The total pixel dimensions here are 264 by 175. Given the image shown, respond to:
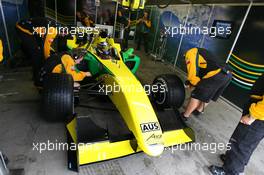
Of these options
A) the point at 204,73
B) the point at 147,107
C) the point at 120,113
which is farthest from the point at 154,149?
the point at 204,73

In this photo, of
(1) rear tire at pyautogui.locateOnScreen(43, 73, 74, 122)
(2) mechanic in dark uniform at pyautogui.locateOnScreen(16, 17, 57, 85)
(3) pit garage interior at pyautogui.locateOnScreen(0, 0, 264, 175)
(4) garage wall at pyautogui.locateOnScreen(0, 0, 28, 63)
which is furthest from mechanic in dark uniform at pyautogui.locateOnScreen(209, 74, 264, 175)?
(4) garage wall at pyautogui.locateOnScreen(0, 0, 28, 63)

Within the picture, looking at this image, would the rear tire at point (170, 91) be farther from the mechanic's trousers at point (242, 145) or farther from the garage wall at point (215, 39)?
the mechanic's trousers at point (242, 145)

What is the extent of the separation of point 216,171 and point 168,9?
6.03 meters

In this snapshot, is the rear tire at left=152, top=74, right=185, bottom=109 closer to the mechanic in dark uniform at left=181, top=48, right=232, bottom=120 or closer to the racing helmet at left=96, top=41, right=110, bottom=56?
the mechanic in dark uniform at left=181, top=48, right=232, bottom=120

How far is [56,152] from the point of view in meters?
1.93

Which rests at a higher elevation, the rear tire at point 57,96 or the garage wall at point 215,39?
the garage wall at point 215,39

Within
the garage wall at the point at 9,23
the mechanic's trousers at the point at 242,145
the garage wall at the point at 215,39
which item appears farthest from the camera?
the garage wall at the point at 9,23

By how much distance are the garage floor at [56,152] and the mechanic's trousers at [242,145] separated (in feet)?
0.93

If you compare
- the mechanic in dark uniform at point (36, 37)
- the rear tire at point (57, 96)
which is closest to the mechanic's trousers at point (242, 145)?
the rear tire at point (57, 96)

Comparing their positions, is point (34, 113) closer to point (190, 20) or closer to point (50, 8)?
point (190, 20)

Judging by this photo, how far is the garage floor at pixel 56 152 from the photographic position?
1782mm

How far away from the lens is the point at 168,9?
6527 millimetres

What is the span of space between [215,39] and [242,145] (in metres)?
3.35

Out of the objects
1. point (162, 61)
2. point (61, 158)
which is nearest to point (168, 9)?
point (162, 61)
